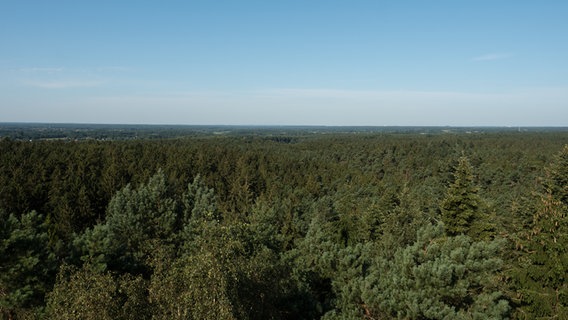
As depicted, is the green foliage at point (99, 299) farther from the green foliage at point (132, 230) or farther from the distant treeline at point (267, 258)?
the green foliage at point (132, 230)

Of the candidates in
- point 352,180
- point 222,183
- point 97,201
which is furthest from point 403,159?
point 97,201

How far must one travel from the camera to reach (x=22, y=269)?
63.9 ft

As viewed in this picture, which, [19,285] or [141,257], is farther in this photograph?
[141,257]

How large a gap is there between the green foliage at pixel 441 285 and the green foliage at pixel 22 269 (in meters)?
15.2

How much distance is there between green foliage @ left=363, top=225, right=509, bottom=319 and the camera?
17484mm

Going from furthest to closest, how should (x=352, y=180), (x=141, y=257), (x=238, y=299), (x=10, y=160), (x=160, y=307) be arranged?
(x=352, y=180), (x=10, y=160), (x=141, y=257), (x=238, y=299), (x=160, y=307)

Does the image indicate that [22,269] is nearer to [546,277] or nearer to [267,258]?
[267,258]

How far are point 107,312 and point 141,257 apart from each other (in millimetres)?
16819

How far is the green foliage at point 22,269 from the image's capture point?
1858 centimetres

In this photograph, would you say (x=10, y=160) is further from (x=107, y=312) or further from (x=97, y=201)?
(x=107, y=312)

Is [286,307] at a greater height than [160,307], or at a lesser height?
lesser

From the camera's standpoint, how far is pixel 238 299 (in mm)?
11062

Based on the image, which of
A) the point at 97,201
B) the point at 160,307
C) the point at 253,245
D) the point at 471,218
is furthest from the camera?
the point at 97,201

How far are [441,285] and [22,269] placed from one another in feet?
62.4
